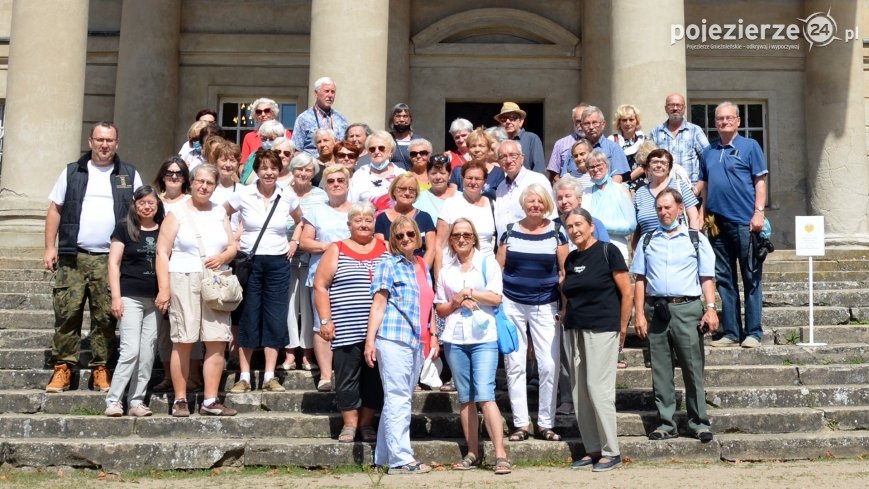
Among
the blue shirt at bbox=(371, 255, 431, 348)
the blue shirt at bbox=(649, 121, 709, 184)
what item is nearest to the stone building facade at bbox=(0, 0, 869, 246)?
the blue shirt at bbox=(649, 121, 709, 184)

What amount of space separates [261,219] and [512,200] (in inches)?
82.3

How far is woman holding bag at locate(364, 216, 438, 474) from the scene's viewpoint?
246 inches

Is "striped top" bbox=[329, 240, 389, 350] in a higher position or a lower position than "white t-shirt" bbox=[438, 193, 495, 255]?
lower

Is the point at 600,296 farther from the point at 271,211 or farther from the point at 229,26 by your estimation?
the point at 229,26

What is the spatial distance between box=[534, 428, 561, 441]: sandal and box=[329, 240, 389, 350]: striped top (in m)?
1.50

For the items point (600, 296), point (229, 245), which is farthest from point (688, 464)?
point (229, 245)

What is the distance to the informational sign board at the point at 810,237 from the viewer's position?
8.98 meters

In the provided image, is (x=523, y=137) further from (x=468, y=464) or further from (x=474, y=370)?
(x=468, y=464)

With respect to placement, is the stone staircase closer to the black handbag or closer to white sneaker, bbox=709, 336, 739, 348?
white sneaker, bbox=709, 336, 739, 348

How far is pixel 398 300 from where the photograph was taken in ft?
21.0

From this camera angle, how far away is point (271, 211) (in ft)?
24.4

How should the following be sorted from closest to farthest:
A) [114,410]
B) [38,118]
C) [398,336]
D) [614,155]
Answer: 1. [398,336]
2. [114,410]
3. [614,155]
4. [38,118]

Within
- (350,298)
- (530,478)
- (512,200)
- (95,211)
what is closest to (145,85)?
(95,211)

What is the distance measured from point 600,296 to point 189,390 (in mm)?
3432
